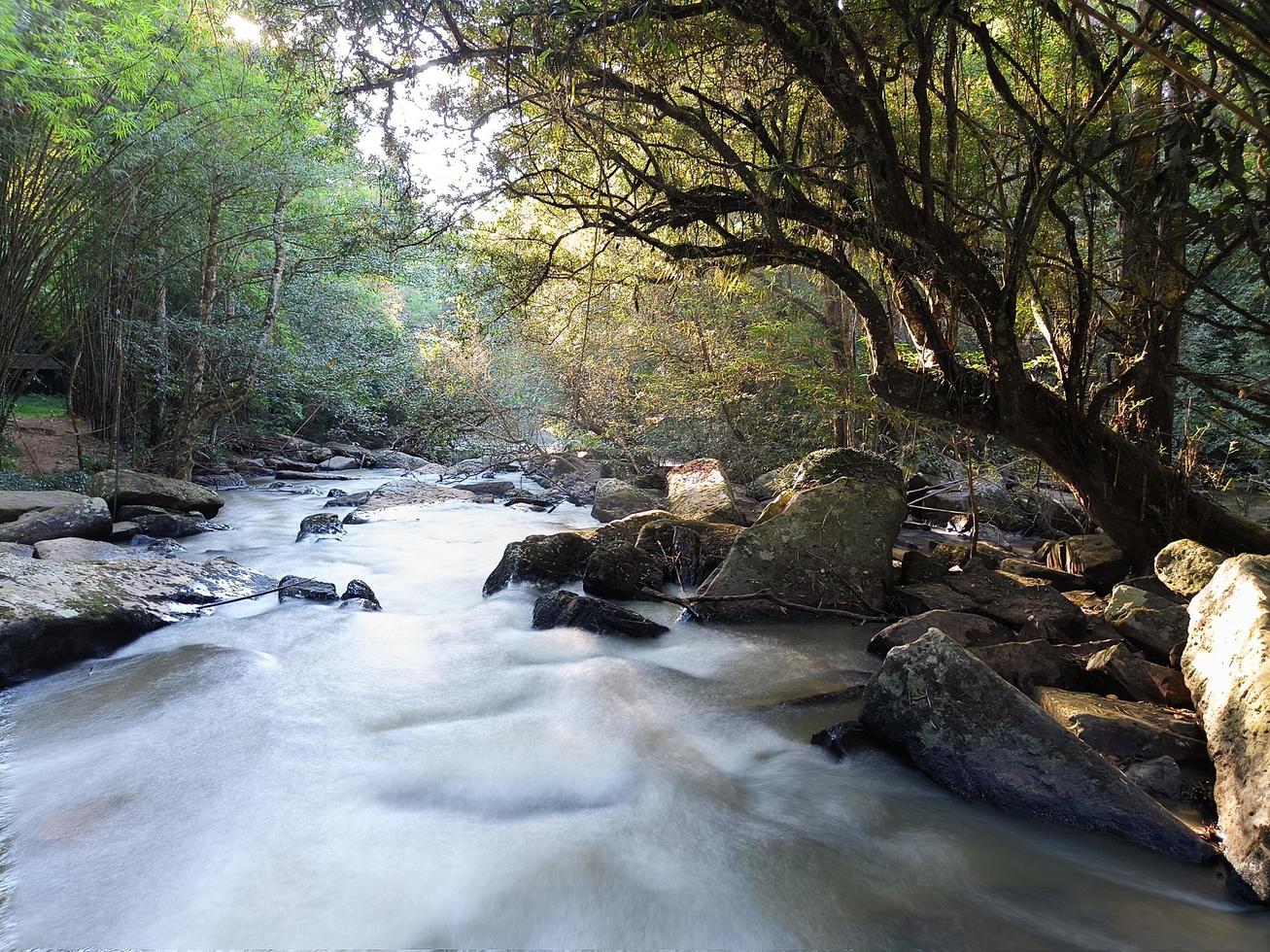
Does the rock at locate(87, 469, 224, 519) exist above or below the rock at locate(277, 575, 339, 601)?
above

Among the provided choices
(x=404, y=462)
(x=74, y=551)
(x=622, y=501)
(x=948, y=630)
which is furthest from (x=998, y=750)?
(x=404, y=462)

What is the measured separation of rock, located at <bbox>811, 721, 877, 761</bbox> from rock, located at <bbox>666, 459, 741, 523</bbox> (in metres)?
4.32

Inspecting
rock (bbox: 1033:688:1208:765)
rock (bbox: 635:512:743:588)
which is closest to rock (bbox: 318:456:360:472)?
rock (bbox: 635:512:743:588)

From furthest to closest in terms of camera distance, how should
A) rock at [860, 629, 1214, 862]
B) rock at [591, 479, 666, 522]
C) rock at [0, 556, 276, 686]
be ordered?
1. rock at [591, 479, 666, 522]
2. rock at [0, 556, 276, 686]
3. rock at [860, 629, 1214, 862]

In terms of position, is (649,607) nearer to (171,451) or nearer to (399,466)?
(171,451)

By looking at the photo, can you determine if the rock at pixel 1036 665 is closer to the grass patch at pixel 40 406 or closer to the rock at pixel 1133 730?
the rock at pixel 1133 730

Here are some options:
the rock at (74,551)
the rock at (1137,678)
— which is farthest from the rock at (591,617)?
the rock at (74,551)

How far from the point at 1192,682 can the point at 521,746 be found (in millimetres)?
3267

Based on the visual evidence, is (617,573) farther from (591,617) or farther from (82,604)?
(82,604)

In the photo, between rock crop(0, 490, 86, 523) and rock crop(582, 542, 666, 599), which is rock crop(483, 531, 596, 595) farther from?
rock crop(0, 490, 86, 523)

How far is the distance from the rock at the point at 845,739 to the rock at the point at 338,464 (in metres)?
15.6

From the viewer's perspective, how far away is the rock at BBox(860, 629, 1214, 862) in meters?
2.65

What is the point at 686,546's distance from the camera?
21.7ft

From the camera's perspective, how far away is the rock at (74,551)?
19.4 feet
